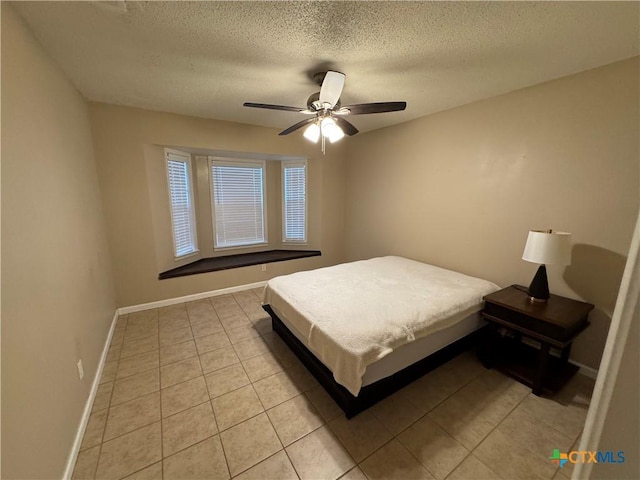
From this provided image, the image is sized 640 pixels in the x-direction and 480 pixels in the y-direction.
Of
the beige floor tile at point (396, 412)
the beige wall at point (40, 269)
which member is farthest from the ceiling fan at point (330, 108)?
the beige floor tile at point (396, 412)

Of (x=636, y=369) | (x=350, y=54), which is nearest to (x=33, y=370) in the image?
(x=636, y=369)

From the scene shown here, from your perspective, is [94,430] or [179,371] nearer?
[94,430]

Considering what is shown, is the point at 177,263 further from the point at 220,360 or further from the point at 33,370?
the point at 33,370

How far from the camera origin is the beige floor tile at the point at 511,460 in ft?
4.69

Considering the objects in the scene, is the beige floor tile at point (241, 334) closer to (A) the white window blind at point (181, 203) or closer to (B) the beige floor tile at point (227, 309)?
(B) the beige floor tile at point (227, 309)

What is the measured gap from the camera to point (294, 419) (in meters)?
1.76

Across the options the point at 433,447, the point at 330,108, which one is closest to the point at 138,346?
the point at 433,447

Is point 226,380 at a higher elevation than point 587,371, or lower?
lower

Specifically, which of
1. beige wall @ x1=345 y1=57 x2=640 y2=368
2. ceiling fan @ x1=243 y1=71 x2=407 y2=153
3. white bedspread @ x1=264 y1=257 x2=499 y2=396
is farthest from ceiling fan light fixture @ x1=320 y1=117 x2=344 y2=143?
beige wall @ x1=345 y1=57 x2=640 y2=368

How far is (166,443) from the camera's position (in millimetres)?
1584

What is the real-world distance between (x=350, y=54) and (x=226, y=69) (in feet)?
3.28

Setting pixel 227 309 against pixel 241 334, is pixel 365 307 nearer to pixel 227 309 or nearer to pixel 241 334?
pixel 241 334

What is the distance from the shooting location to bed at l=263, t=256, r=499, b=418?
1688 millimetres

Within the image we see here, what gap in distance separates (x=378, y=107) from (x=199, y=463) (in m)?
2.62
